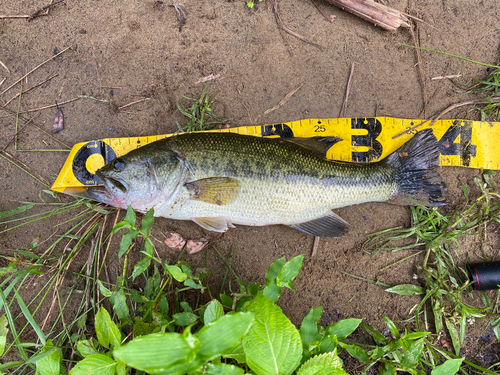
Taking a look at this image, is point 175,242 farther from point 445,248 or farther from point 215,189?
point 445,248

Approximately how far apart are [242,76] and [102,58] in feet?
5.21

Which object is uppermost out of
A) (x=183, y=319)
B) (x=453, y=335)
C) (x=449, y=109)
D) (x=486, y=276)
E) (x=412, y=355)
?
(x=449, y=109)

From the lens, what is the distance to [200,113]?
342 cm

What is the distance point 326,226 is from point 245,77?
1887 millimetres

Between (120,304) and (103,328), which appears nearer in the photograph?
(103,328)

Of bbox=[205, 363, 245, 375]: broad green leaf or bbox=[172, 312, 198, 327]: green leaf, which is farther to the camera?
bbox=[172, 312, 198, 327]: green leaf

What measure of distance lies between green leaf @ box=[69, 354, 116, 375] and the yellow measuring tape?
1.85 metres

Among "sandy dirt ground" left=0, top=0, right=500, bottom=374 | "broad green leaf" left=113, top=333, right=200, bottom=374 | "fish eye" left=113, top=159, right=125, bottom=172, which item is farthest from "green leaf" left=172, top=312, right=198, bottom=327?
"fish eye" left=113, top=159, right=125, bottom=172

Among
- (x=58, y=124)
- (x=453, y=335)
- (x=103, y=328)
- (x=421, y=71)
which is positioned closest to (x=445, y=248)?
(x=453, y=335)

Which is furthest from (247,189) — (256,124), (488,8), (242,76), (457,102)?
(488,8)

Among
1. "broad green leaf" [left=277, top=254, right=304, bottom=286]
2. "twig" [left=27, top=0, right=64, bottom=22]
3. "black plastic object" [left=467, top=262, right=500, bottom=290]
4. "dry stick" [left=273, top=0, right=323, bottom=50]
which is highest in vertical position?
"twig" [left=27, top=0, right=64, bottom=22]

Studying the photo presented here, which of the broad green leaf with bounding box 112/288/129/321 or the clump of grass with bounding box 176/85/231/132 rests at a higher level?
the clump of grass with bounding box 176/85/231/132

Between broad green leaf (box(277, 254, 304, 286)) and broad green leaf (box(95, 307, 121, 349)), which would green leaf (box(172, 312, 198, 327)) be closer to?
broad green leaf (box(95, 307, 121, 349))

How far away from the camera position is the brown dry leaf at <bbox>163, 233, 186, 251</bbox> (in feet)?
10.8
